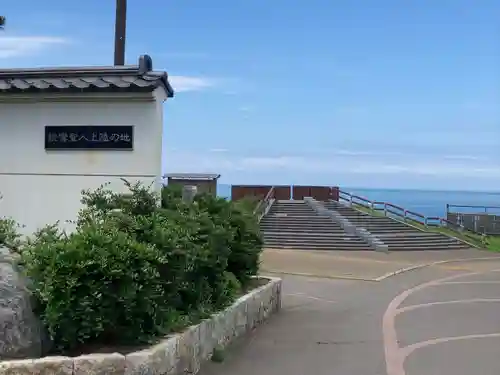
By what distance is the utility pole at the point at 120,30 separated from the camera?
13102 mm

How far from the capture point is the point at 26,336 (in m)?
4.77

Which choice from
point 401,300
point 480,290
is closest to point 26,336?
point 401,300

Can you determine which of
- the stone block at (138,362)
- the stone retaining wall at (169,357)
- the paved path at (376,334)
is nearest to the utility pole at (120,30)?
the paved path at (376,334)

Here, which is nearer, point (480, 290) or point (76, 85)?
point (76, 85)

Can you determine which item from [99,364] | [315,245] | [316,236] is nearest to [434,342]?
[99,364]

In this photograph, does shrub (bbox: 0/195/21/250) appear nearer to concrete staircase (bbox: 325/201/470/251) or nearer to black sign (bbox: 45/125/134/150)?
black sign (bbox: 45/125/134/150)

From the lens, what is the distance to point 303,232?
3084 cm

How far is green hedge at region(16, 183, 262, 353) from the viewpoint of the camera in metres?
4.76

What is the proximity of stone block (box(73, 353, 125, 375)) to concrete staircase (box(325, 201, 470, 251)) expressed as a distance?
80.0ft

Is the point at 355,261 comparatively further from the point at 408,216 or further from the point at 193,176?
the point at 408,216

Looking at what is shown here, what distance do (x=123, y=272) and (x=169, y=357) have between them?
3.06 ft

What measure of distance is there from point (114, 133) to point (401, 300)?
7.41m

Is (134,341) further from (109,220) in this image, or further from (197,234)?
(197,234)

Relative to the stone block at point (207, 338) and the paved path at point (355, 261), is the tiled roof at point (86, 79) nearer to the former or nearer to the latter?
the stone block at point (207, 338)
